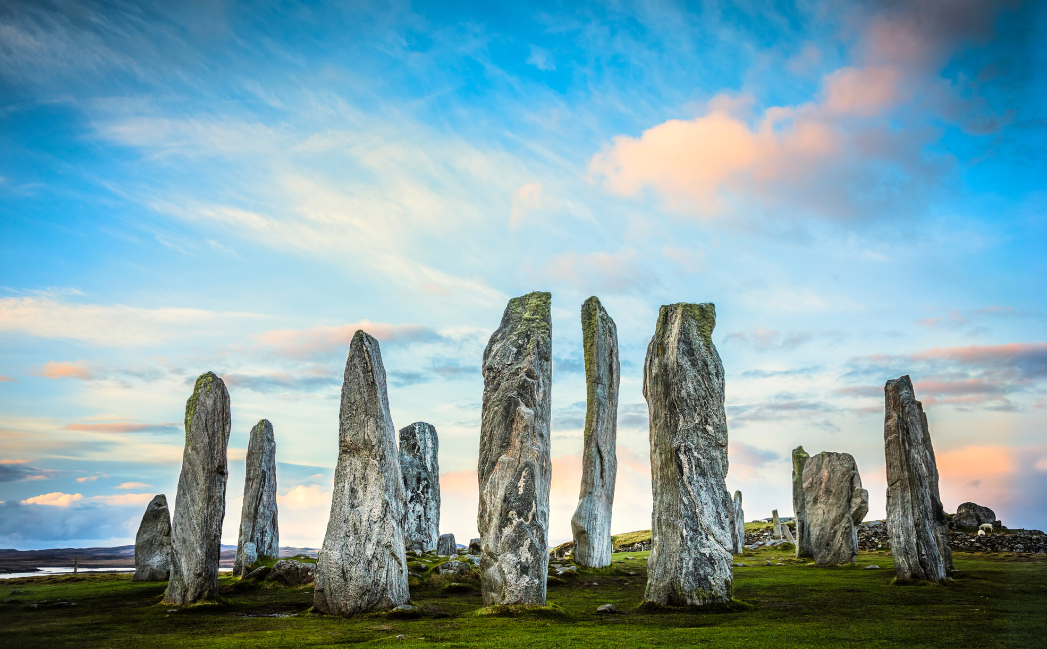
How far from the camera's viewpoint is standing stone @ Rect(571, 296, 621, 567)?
63.5 ft

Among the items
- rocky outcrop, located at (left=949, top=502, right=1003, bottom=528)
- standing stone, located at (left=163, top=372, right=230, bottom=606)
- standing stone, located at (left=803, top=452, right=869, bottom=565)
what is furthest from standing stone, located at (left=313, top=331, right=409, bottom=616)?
rocky outcrop, located at (left=949, top=502, right=1003, bottom=528)

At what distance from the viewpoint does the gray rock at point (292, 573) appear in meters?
17.1

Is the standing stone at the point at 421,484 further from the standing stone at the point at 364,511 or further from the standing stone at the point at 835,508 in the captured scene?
the standing stone at the point at 835,508

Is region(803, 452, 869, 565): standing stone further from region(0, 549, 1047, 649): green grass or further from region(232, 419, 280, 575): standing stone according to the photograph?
region(232, 419, 280, 575): standing stone

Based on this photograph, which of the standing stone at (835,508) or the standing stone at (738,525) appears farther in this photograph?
the standing stone at (738,525)

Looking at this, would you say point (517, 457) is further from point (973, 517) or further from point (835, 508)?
point (973, 517)

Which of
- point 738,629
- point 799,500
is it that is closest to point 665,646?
point 738,629

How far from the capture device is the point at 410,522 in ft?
72.4

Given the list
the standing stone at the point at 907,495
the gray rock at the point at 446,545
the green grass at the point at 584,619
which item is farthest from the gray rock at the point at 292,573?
the standing stone at the point at 907,495

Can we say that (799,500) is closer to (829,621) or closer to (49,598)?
(829,621)

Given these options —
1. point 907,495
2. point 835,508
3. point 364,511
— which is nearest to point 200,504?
point 364,511

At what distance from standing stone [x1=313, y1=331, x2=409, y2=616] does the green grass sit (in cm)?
50

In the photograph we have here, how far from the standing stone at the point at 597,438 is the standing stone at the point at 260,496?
10.3m

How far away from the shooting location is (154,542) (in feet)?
68.7
